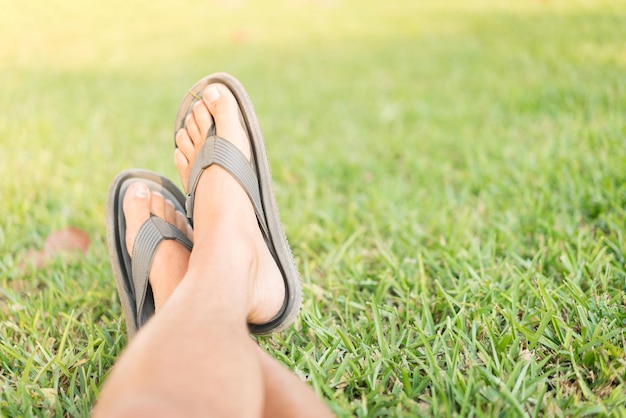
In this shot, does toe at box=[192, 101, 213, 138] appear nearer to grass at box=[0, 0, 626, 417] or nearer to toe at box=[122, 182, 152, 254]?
toe at box=[122, 182, 152, 254]

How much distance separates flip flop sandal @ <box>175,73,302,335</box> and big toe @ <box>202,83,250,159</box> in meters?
0.01

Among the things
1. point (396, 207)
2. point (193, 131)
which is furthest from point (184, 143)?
point (396, 207)

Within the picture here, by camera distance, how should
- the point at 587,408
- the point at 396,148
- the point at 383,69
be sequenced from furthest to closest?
the point at 383,69
the point at 396,148
the point at 587,408

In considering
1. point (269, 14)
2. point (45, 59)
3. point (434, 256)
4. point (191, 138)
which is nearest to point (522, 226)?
point (434, 256)

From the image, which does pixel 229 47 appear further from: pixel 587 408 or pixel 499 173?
pixel 587 408

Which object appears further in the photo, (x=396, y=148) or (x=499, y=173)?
(x=396, y=148)

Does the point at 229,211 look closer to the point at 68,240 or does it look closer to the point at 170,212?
the point at 170,212

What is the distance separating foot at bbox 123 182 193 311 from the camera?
4.24ft

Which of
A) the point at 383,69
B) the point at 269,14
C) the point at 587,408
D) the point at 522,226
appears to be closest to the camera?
the point at 587,408

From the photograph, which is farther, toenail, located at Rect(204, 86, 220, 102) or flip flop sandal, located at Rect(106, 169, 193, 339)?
toenail, located at Rect(204, 86, 220, 102)

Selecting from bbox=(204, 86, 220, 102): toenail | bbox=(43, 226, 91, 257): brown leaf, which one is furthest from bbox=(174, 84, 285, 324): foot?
bbox=(43, 226, 91, 257): brown leaf

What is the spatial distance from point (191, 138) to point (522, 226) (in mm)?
1079

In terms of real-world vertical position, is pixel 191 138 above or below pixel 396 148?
above

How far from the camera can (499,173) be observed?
2037 mm
